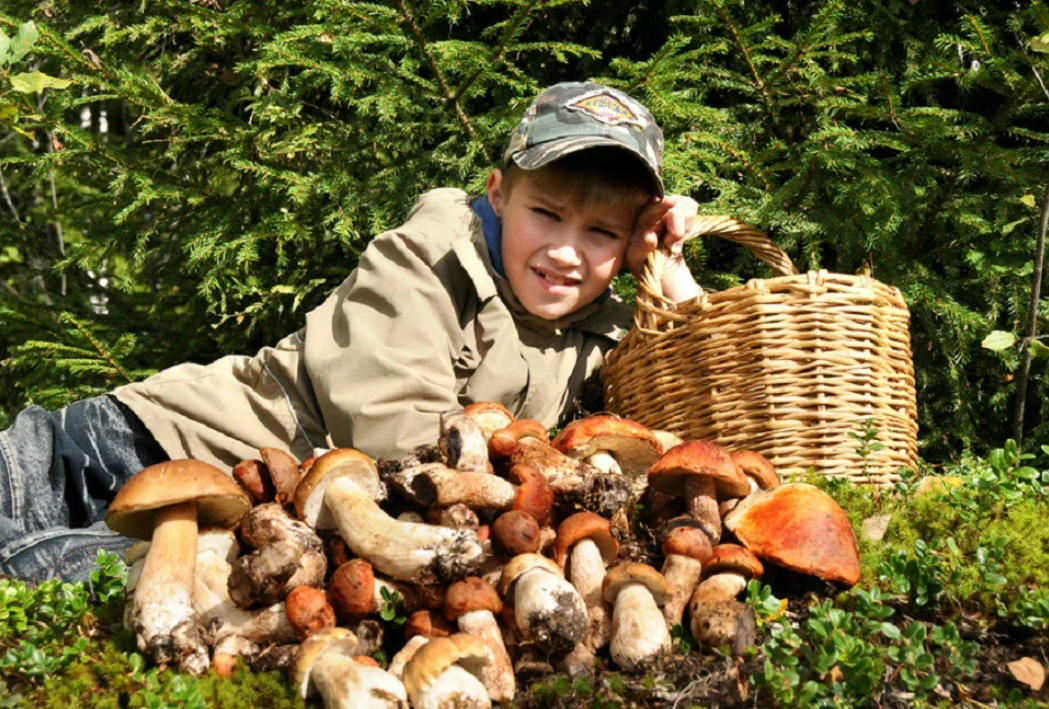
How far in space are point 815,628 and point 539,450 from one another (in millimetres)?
1014

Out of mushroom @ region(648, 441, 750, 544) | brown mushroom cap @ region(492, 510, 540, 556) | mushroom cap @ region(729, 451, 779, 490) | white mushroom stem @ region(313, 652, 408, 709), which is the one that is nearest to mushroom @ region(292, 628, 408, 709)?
white mushroom stem @ region(313, 652, 408, 709)

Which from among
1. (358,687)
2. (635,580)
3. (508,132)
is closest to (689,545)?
(635,580)

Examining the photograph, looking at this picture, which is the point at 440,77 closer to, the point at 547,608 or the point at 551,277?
the point at 551,277

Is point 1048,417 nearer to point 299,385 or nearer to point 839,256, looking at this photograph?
point 839,256

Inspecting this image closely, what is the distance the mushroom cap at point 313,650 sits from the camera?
2432mm

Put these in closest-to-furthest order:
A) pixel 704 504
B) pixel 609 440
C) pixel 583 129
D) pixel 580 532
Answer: pixel 580 532 < pixel 704 504 < pixel 609 440 < pixel 583 129

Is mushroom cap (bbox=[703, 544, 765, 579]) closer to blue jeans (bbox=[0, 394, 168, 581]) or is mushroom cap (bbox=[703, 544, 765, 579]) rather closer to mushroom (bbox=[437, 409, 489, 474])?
mushroom (bbox=[437, 409, 489, 474])

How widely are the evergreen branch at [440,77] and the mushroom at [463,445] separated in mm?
2193

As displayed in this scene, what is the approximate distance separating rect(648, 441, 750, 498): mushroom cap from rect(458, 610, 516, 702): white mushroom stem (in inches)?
29.8

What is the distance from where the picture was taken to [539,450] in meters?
2.96

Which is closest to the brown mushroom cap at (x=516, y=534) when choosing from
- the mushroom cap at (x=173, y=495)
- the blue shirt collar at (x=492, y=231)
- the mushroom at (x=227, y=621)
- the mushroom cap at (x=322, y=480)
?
the mushroom cap at (x=322, y=480)

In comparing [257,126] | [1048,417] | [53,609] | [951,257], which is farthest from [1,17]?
[1048,417]

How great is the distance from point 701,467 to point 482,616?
84cm

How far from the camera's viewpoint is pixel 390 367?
3574 mm
